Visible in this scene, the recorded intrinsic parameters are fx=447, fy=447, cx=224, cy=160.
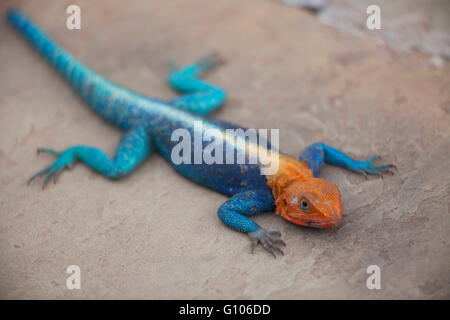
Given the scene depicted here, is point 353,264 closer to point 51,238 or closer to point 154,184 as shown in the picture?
point 154,184

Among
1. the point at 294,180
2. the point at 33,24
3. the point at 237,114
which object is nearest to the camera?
the point at 294,180

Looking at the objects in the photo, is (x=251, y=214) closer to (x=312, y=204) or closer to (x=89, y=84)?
(x=312, y=204)

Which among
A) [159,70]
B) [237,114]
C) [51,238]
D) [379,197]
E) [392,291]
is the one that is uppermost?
[159,70]

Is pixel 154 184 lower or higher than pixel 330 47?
lower

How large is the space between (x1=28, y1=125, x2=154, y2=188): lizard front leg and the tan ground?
0.13 metres

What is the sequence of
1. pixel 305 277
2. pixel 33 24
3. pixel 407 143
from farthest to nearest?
pixel 33 24
pixel 407 143
pixel 305 277

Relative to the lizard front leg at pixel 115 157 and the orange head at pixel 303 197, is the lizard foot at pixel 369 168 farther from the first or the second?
the lizard front leg at pixel 115 157

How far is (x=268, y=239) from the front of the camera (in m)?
4.38

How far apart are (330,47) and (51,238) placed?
482 centimetres

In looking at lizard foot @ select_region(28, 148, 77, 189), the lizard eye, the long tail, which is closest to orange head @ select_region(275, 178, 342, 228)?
the lizard eye

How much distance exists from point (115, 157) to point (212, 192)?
127 cm

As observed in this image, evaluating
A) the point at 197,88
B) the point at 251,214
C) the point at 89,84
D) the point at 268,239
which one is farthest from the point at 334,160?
the point at 89,84

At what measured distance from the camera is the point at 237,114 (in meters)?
6.17

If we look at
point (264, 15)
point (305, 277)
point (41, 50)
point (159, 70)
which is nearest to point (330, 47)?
point (264, 15)
